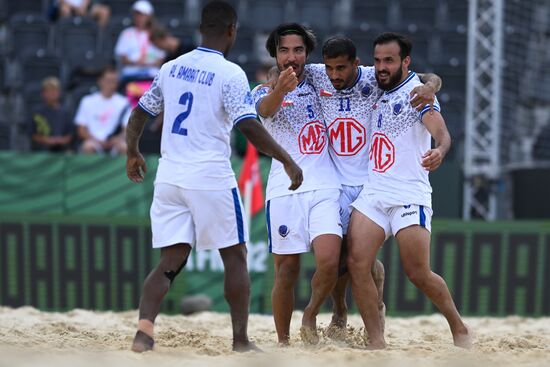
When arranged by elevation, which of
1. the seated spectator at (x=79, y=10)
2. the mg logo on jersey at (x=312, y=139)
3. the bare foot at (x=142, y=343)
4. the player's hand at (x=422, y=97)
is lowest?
the bare foot at (x=142, y=343)

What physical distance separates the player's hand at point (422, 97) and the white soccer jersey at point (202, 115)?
1.21 metres

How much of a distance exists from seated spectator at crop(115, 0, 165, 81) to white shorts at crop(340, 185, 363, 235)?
776 centimetres

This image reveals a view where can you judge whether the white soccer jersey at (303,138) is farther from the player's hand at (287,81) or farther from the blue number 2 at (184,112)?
the blue number 2 at (184,112)

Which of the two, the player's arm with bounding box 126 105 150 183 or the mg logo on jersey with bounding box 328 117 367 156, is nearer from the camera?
the player's arm with bounding box 126 105 150 183

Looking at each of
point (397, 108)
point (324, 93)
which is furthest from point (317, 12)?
point (397, 108)

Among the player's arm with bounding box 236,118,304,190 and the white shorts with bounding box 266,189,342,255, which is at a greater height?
the player's arm with bounding box 236,118,304,190

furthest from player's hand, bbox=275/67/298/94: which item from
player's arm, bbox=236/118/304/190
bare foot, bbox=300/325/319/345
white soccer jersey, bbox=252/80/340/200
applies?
bare foot, bbox=300/325/319/345

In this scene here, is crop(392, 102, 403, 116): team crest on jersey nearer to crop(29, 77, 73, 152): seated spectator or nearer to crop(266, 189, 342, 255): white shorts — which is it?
crop(266, 189, 342, 255): white shorts

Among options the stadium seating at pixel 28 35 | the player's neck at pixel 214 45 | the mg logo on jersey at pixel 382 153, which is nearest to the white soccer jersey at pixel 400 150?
the mg logo on jersey at pixel 382 153

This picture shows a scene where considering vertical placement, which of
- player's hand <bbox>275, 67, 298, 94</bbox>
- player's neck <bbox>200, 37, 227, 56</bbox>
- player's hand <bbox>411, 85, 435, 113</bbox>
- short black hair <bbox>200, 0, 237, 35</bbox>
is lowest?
player's hand <bbox>411, 85, 435, 113</bbox>

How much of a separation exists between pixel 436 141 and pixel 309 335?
1.76 metres

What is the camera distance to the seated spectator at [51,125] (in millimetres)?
14320

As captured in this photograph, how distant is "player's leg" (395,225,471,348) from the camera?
7.52 m

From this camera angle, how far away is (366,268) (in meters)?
7.50
